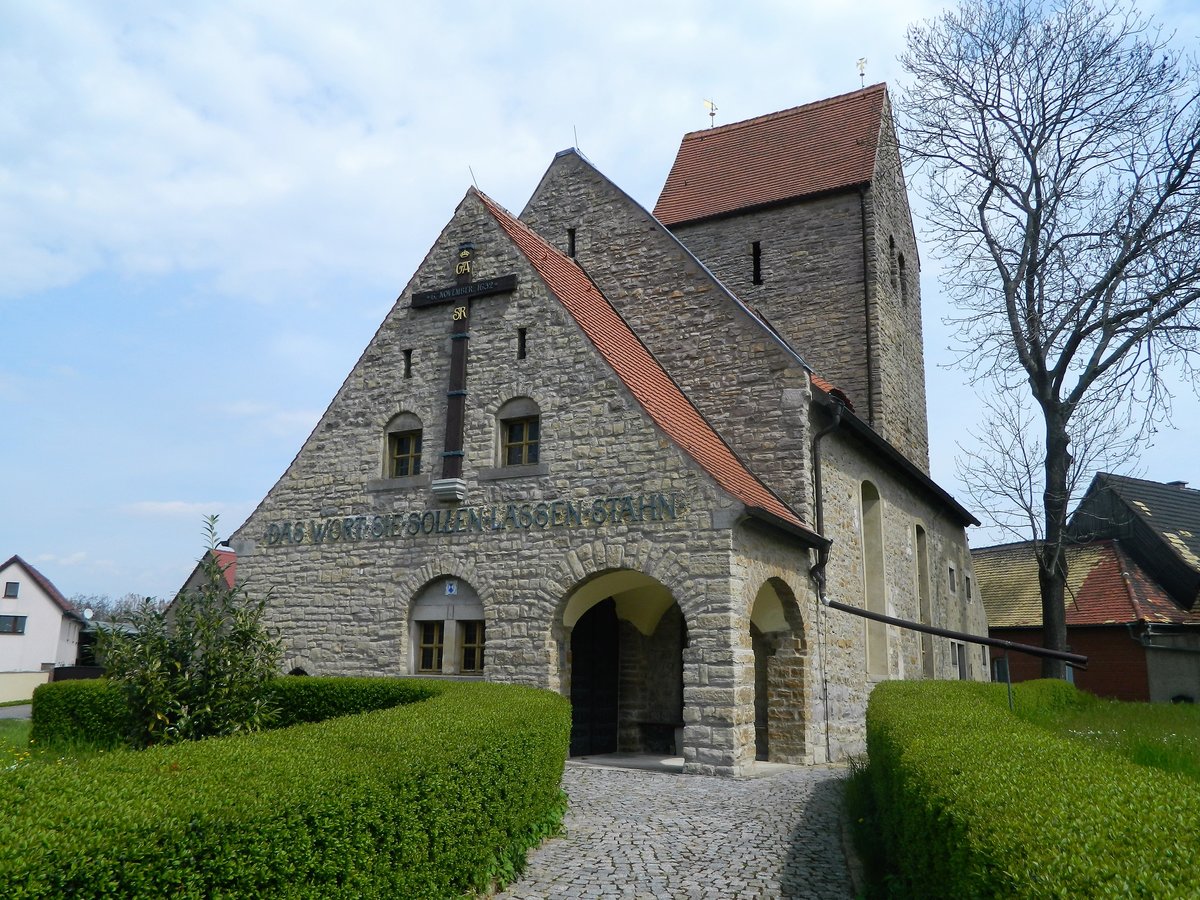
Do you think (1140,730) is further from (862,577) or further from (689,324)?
(689,324)

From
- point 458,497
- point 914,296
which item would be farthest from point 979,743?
point 914,296

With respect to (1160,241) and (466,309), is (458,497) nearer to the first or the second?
(466,309)

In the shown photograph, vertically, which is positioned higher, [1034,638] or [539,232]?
[539,232]

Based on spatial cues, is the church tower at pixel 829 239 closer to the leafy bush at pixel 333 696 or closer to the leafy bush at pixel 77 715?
the leafy bush at pixel 333 696

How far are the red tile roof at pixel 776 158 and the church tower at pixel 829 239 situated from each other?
0.04m

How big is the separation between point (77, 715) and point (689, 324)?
34.4ft

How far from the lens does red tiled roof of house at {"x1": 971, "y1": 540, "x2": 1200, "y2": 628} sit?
25.6m

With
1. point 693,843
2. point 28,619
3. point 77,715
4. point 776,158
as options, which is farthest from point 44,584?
point 693,843

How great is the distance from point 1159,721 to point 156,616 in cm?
1172

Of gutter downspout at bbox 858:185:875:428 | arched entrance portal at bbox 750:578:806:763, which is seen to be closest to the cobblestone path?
arched entrance portal at bbox 750:578:806:763

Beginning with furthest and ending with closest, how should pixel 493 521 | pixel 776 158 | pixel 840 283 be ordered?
1. pixel 776 158
2. pixel 840 283
3. pixel 493 521

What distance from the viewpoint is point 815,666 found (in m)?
12.8

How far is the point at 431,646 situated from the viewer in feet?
44.0

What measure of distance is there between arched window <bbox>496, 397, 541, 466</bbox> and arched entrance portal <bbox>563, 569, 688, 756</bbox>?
97.8 inches
